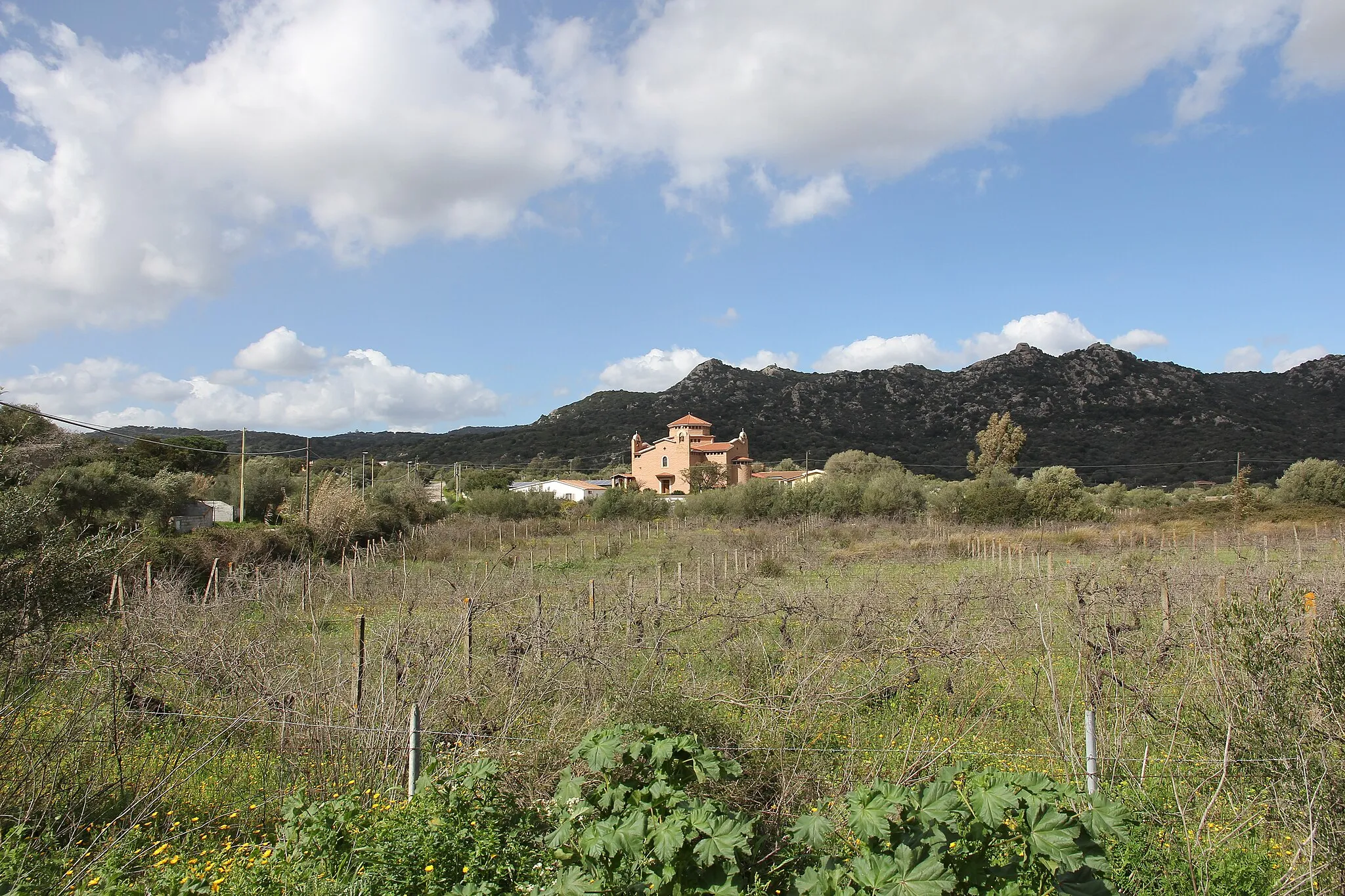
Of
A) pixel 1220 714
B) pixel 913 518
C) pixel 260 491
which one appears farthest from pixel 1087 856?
pixel 260 491

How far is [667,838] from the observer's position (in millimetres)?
2580

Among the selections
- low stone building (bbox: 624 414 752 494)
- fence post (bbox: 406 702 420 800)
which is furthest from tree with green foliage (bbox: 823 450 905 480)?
fence post (bbox: 406 702 420 800)

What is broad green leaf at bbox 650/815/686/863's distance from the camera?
2.54 m

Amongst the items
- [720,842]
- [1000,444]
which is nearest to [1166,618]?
[720,842]

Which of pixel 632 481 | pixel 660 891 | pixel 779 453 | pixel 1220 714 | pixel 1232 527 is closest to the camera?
pixel 660 891

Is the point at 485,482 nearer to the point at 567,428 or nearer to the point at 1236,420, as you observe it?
the point at 567,428

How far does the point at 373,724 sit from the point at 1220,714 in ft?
16.5

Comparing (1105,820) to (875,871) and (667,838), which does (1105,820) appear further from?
(667,838)

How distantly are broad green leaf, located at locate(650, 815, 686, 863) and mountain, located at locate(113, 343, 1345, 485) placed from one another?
193 feet

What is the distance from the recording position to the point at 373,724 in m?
4.87

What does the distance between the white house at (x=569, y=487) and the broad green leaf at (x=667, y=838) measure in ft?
162

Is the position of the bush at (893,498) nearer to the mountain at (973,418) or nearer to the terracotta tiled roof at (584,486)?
the terracotta tiled roof at (584,486)

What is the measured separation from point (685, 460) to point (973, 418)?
3722 cm

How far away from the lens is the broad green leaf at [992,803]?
2447 millimetres
